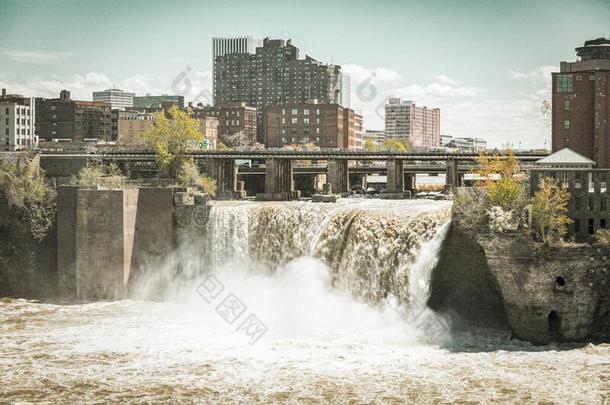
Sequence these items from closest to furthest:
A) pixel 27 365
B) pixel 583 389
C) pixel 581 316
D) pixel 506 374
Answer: pixel 583 389, pixel 506 374, pixel 27 365, pixel 581 316

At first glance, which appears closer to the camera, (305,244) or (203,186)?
(305,244)

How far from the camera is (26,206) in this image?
55.6 m

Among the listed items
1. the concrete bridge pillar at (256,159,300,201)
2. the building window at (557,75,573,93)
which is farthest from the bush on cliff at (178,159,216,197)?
the building window at (557,75,573,93)

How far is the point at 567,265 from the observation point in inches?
1489

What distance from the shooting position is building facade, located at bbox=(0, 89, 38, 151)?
465ft

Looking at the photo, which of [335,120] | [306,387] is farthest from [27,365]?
[335,120]

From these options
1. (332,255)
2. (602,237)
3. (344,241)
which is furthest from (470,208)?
(332,255)

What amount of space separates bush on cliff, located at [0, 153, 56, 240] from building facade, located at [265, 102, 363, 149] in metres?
96.8

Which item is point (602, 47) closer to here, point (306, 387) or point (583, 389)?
point (583, 389)

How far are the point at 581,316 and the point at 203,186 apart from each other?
3563 centimetres

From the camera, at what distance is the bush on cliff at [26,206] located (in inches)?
2178

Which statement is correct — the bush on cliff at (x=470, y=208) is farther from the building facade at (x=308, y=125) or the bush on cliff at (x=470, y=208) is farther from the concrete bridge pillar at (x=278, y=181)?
the building facade at (x=308, y=125)

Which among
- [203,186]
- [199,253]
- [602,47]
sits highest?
[602,47]

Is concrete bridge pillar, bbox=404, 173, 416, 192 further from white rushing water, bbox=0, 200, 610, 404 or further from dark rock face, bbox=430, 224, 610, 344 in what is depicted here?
dark rock face, bbox=430, 224, 610, 344
